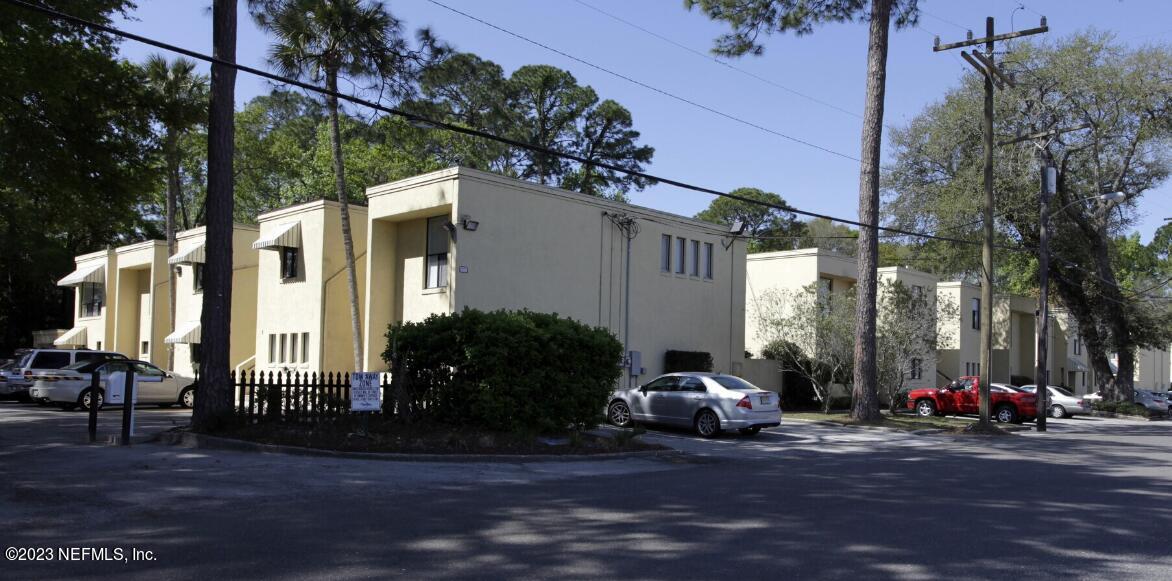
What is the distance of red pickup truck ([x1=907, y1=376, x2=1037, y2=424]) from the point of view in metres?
30.8

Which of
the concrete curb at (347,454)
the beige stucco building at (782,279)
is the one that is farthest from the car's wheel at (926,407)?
the concrete curb at (347,454)

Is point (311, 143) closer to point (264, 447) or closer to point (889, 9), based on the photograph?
point (889, 9)

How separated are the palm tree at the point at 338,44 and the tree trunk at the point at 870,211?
42.9ft

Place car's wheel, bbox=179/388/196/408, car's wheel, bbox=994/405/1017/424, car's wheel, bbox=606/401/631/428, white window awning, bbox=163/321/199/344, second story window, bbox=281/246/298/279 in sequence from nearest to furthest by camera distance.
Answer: car's wheel, bbox=606/401/631/428
car's wheel, bbox=179/388/196/408
second story window, bbox=281/246/298/279
car's wheel, bbox=994/405/1017/424
white window awning, bbox=163/321/199/344

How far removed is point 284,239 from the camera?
29.2 m

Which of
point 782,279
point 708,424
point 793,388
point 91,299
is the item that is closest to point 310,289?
point 708,424

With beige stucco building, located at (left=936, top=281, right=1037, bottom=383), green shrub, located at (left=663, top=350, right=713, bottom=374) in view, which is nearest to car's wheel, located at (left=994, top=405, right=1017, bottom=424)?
beige stucco building, located at (left=936, top=281, right=1037, bottom=383)

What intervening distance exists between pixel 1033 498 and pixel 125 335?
128 ft

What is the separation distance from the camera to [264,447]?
14.5 m

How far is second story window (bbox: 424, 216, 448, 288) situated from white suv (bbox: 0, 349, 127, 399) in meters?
9.33

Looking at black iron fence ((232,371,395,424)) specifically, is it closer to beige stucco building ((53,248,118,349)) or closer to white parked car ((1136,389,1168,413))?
beige stucco building ((53,248,118,349))

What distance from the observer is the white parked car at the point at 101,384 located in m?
24.2

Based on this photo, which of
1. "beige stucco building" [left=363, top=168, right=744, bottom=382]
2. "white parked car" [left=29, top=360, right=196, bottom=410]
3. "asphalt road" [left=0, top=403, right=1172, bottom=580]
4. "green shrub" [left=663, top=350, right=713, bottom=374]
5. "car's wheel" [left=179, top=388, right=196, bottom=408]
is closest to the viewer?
"asphalt road" [left=0, top=403, right=1172, bottom=580]

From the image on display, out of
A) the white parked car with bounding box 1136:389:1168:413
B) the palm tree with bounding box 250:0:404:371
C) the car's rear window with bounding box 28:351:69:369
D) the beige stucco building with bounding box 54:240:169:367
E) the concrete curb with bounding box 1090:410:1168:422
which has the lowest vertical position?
the concrete curb with bounding box 1090:410:1168:422
